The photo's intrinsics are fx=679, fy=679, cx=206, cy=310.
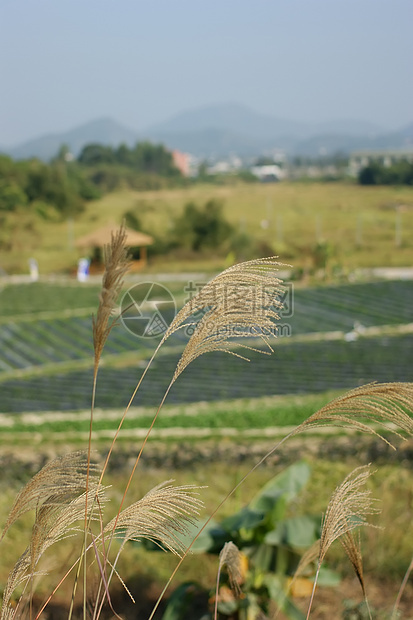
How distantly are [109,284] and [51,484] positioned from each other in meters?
0.44

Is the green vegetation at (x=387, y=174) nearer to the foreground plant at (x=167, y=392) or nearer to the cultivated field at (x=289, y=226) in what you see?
the cultivated field at (x=289, y=226)

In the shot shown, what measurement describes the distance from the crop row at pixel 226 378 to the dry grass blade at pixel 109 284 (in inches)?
224

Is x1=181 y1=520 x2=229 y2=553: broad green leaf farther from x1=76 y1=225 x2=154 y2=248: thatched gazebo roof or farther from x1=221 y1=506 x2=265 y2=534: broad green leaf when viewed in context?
x1=76 y1=225 x2=154 y2=248: thatched gazebo roof

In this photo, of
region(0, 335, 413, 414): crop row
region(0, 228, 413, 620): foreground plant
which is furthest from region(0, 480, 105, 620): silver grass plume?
region(0, 335, 413, 414): crop row

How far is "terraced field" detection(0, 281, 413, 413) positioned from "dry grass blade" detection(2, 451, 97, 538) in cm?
494

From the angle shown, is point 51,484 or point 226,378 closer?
point 51,484

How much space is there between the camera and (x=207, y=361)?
842 cm

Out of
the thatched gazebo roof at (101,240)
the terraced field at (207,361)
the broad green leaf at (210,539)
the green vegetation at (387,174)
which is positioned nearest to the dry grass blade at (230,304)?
the broad green leaf at (210,539)

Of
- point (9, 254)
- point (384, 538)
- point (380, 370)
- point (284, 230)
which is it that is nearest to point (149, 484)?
point (384, 538)

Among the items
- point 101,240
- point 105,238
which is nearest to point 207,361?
point 105,238

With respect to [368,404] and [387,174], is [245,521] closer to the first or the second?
[368,404]

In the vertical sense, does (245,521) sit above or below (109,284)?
below

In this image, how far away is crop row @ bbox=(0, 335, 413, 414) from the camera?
7148 mm

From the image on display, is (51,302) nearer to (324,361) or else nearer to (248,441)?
(324,361)
